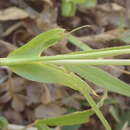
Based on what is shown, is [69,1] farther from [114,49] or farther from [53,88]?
[114,49]

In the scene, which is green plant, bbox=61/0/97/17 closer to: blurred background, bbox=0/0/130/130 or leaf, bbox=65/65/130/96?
blurred background, bbox=0/0/130/130

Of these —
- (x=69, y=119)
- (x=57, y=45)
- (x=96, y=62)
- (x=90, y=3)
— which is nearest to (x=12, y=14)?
(x=57, y=45)

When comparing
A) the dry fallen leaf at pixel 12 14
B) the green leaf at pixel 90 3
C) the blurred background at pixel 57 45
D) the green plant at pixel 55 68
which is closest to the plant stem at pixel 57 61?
the green plant at pixel 55 68

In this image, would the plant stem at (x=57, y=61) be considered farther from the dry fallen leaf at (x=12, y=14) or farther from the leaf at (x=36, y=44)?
the dry fallen leaf at (x=12, y=14)

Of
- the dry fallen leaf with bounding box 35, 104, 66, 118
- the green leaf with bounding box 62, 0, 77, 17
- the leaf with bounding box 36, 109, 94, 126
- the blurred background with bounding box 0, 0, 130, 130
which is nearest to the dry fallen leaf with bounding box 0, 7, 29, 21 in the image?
the blurred background with bounding box 0, 0, 130, 130

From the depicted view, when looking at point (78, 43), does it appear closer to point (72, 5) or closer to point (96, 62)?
point (72, 5)

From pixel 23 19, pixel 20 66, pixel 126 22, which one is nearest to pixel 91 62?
pixel 20 66

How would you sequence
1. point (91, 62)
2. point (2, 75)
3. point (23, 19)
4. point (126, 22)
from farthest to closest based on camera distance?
point (126, 22) → point (23, 19) → point (2, 75) → point (91, 62)
